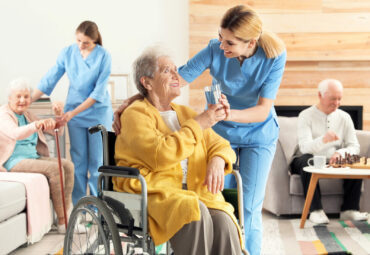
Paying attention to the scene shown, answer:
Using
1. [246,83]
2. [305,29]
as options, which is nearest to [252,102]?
[246,83]

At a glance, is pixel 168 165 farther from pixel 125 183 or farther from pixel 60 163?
pixel 60 163

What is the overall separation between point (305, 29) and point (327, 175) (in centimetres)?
192

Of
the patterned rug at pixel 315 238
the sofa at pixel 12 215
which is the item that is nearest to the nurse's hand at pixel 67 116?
the sofa at pixel 12 215

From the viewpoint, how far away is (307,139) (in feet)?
12.3

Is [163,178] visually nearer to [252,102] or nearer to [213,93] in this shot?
[213,93]

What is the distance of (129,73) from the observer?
509cm

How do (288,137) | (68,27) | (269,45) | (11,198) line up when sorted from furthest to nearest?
(68,27), (288,137), (11,198), (269,45)

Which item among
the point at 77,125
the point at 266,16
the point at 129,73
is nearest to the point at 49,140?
the point at 77,125

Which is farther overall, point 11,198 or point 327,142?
point 327,142

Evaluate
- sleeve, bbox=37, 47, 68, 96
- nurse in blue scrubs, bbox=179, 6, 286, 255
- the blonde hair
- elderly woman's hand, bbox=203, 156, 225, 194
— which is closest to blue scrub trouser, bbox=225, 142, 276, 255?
nurse in blue scrubs, bbox=179, 6, 286, 255

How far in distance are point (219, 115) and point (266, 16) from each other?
3165mm

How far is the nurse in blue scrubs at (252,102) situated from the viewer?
86.0 inches

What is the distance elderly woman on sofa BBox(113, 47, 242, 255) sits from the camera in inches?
67.8

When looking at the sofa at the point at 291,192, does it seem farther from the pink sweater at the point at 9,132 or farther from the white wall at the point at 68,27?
the white wall at the point at 68,27
